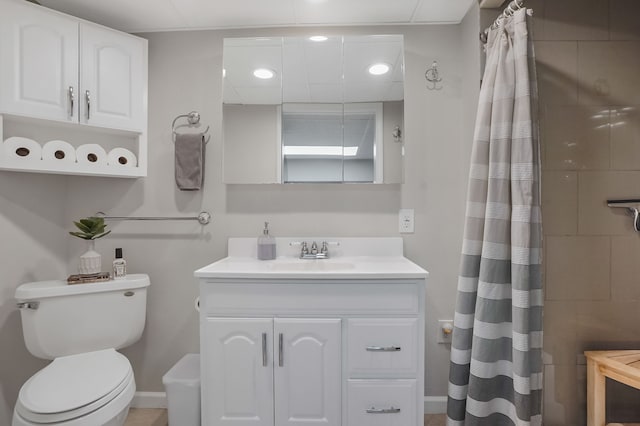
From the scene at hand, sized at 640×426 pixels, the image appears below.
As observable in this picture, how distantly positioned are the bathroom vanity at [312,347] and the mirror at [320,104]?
66 centimetres

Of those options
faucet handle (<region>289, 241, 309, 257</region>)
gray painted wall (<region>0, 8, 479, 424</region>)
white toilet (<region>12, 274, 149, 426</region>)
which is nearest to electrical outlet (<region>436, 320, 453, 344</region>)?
gray painted wall (<region>0, 8, 479, 424</region>)

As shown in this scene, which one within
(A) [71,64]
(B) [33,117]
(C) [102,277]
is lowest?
(C) [102,277]

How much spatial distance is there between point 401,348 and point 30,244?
1.95 meters

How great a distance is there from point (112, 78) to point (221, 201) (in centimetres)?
85

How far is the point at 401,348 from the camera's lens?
4.48 ft

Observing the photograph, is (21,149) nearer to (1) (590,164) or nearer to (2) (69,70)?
(2) (69,70)

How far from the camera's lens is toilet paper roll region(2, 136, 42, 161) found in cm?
146

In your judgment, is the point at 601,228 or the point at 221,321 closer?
the point at 221,321

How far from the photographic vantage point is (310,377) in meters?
1.38

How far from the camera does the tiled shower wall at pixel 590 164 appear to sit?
4.96 ft

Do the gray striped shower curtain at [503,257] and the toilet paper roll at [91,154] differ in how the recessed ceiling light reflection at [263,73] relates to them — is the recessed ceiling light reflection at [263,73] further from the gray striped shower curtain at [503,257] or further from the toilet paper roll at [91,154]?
the gray striped shower curtain at [503,257]

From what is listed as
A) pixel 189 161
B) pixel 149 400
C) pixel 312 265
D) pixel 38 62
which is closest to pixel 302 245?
pixel 312 265

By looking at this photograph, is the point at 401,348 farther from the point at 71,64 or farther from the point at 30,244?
the point at 71,64

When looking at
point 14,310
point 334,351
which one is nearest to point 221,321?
point 334,351
